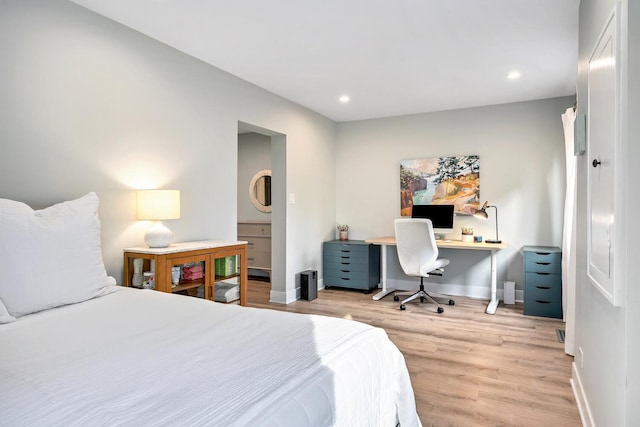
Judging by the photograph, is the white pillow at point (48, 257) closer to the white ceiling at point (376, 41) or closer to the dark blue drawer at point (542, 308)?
the white ceiling at point (376, 41)

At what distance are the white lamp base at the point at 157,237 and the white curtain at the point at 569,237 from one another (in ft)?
10.3

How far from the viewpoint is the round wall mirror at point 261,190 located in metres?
6.28

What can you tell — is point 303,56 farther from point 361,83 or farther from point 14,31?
point 14,31

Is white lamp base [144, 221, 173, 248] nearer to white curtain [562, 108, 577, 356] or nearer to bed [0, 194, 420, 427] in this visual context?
bed [0, 194, 420, 427]

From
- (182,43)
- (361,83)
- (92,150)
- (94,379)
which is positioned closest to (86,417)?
(94,379)

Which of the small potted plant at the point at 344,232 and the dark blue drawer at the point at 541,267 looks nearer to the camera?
the dark blue drawer at the point at 541,267

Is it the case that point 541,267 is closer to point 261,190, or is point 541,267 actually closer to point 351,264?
point 351,264

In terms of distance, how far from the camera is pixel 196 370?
1.09m

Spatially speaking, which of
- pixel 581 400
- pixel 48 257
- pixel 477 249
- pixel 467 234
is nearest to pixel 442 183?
pixel 467 234

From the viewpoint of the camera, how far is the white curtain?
302 centimetres

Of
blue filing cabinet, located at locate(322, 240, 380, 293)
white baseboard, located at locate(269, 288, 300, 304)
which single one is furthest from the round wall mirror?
white baseboard, located at locate(269, 288, 300, 304)

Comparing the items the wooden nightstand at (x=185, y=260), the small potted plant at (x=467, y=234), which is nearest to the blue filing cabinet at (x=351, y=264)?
the small potted plant at (x=467, y=234)

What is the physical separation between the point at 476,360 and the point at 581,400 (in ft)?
2.63

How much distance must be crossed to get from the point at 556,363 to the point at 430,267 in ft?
5.41
